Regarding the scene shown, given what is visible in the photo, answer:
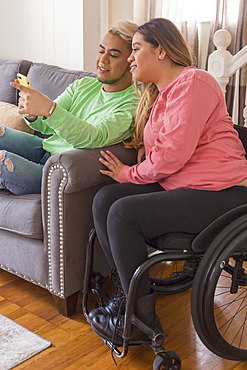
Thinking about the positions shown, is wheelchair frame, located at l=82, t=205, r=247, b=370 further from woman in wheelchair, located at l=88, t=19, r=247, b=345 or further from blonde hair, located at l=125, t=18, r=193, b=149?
blonde hair, located at l=125, t=18, r=193, b=149

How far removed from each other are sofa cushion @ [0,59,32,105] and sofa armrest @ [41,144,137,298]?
1.03 metres

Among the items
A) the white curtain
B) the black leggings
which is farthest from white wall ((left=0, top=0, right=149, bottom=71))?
the black leggings

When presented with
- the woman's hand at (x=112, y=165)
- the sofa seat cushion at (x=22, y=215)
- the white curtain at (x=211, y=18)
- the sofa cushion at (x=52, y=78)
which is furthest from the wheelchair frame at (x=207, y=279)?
the white curtain at (x=211, y=18)

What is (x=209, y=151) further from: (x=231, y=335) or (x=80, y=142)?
(x=231, y=335)

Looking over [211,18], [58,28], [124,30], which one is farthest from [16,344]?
[211,18]

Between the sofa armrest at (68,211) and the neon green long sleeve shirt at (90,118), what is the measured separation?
0.06m

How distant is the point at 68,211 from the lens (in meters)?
1.68

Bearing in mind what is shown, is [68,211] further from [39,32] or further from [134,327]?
[39,32]

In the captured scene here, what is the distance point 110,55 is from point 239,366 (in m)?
1.20

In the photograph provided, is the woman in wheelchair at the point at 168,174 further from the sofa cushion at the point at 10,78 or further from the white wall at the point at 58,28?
the white wall at the point at 58,28

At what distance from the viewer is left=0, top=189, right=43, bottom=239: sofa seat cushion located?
176cm

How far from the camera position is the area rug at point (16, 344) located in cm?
152

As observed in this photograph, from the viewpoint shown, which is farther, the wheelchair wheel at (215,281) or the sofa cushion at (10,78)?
the sofa cushion at (10,78)

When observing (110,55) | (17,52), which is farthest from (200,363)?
(17,52)
